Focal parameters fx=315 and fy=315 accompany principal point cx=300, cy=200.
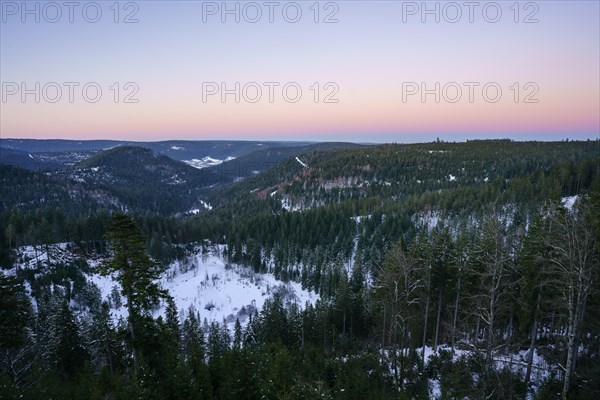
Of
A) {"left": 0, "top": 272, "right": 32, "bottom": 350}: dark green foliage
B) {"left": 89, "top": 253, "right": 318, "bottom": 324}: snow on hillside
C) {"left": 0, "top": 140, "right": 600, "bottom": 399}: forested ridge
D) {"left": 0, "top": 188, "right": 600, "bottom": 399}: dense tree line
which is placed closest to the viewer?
{"left": 0, "top": 188, "right": 600, "bottom": 399}: dense tree line

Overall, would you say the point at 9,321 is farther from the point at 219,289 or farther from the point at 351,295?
the point at 219,289

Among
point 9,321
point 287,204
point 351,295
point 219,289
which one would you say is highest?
point 9,321

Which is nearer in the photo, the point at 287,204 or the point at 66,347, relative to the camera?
the point at 66,347

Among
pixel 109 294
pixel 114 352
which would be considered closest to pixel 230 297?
pixel 109 294

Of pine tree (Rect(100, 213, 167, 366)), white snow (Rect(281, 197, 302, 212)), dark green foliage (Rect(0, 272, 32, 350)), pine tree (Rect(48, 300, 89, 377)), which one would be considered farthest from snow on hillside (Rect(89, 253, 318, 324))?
white snow (Rect(281, 197, 302, 212))

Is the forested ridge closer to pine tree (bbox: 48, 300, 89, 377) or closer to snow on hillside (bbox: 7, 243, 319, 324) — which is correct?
pine tree (bbox: 48, 300, 89, 377)

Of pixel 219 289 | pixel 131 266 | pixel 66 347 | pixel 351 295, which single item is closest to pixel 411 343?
pixel 131 266

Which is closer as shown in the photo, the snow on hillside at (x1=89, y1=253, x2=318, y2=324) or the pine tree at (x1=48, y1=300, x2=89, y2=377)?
the pine tree at (x1=48, y1=300, x2=89, y2=377)

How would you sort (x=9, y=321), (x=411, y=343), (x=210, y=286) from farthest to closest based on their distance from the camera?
1. (x=210, y=286)
2. (x=411, y=343)
3. (x=9, y=321)

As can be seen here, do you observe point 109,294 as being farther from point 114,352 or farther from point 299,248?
point 299,248

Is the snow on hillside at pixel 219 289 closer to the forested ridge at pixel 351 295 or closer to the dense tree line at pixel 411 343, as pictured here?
the forested ridge at pixel 351 295
